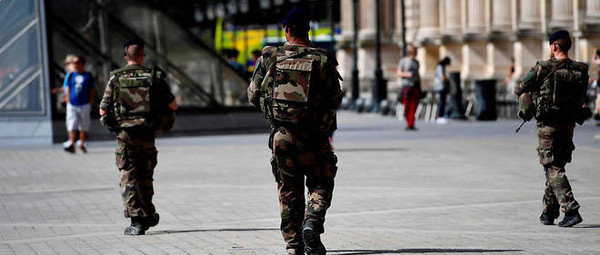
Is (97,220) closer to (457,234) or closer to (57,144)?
(457,234)

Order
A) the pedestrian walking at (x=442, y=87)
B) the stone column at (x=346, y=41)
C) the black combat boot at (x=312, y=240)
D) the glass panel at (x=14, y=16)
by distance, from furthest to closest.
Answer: the stone column at (x=346, y=41)
the pedestrian walking at (x=442, y=87)
the glass panel at (x=14, y=16)
the black combat boot at (x=312, y=240)

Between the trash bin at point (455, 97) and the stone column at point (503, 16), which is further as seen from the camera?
the stone column at point (503, 16)

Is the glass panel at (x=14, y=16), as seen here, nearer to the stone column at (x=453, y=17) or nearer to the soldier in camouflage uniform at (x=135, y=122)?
the soldier in camouflage uniform at (x=135, y=122)

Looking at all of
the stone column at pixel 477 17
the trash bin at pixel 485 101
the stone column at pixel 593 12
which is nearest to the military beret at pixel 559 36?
the trash bin at pixel 485 101

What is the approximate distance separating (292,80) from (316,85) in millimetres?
160

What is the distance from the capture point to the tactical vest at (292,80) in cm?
819

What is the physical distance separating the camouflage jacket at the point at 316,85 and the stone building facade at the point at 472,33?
19278mm

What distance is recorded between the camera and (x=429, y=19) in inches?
1934

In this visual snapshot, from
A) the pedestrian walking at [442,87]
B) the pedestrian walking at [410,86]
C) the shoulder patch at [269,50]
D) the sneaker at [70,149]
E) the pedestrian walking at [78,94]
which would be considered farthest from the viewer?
the pedestrian walking at [442,87]

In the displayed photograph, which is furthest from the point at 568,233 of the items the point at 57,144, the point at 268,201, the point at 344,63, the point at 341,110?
the point at 344,63

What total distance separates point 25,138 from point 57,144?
70 centimetres

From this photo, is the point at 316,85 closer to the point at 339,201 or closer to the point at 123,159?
the point at 123,159

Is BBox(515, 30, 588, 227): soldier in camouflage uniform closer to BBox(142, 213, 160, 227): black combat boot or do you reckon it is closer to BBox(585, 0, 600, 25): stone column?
BBox(142, 213, 160, 227): black combat boot

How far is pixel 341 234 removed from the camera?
33.5ft
